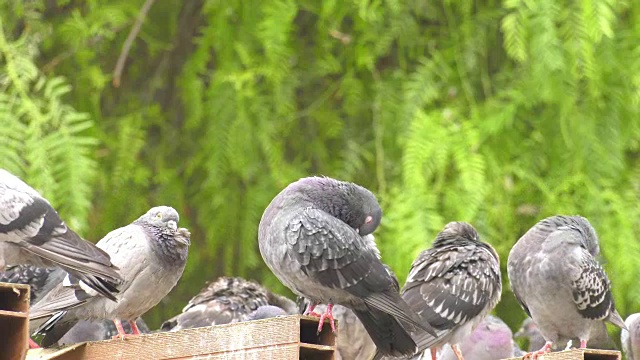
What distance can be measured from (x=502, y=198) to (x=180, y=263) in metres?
3.63

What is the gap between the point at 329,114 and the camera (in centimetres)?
1108

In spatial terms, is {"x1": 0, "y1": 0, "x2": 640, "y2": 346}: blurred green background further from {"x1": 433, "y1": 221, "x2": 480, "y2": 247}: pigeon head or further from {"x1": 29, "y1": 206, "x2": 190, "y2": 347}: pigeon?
{"x1": 29, "y1": 206, "x2": 190, "y2": 347}: pigeon

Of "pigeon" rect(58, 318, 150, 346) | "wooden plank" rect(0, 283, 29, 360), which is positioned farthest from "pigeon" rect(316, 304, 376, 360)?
"wooden plank" rect(0, 283, 29, 360)

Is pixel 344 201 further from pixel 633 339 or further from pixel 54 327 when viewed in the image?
pixel 633 339

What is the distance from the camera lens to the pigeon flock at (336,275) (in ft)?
20.2

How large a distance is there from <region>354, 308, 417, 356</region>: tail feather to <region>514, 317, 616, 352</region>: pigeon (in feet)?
4.84

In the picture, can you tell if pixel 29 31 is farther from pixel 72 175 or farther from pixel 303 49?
pixel 303 49

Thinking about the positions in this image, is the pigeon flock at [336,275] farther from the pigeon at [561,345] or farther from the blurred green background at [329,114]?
the blurred green background at [329,114]

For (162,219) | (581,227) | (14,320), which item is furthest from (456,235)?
(14,320)

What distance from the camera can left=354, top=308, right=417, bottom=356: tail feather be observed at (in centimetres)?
618

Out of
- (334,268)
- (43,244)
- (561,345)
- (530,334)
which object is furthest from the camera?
(530,334)

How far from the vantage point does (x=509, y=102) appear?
1002 centimetres

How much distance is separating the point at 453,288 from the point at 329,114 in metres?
4.21

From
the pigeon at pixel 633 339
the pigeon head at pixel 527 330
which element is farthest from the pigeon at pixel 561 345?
the pigeon at pixel 633 339
